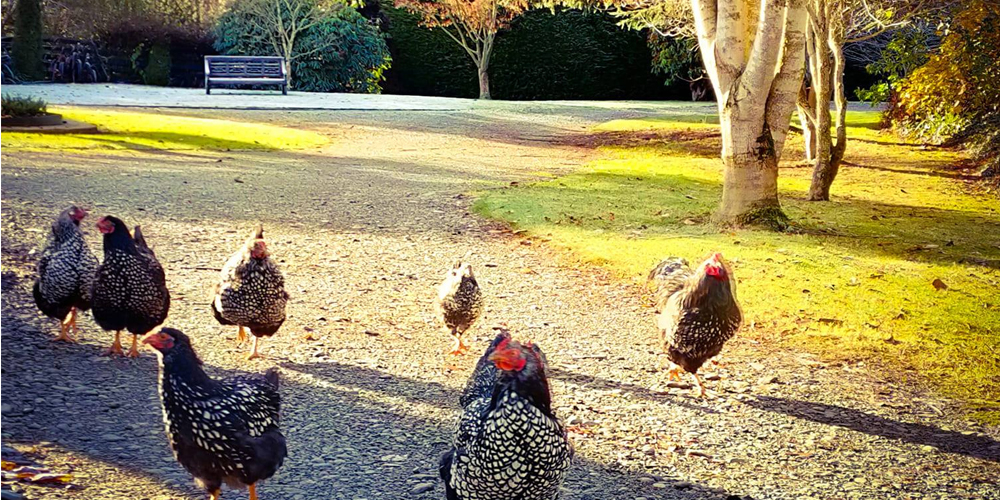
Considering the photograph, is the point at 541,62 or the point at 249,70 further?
the point at 541,62

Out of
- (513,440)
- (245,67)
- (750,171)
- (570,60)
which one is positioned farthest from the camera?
(570,60)

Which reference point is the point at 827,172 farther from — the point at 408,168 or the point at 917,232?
the point at 408,168

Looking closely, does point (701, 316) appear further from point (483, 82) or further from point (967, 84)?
point (483, 82)

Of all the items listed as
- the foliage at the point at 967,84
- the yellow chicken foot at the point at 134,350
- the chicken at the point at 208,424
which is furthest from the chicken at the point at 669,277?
the foliage at the point at 967,84

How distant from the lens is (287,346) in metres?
6.45

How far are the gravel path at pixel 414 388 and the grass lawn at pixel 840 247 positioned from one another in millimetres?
487

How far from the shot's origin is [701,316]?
18.2 feet

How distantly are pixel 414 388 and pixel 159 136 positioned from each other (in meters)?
12.2

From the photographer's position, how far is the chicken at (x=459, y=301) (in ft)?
20.6

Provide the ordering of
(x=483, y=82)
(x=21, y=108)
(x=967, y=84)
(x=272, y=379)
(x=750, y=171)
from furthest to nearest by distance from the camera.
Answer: (x=483, y=82) < (x=967, y=84) < (x=21, y=108) < (x=750, y=171) < (x=272, y=379)

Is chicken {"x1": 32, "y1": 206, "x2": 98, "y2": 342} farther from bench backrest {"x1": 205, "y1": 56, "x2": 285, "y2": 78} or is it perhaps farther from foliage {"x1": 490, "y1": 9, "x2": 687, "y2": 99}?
foliage {"x1": 490, "y1": 9, "x2": 687, "y2": 99}

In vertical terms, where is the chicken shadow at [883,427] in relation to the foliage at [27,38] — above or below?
below

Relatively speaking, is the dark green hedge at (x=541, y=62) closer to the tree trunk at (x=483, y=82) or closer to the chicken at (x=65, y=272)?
the tree trunk at (x=483, y=82)

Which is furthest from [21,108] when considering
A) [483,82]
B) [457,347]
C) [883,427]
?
[483,82]
